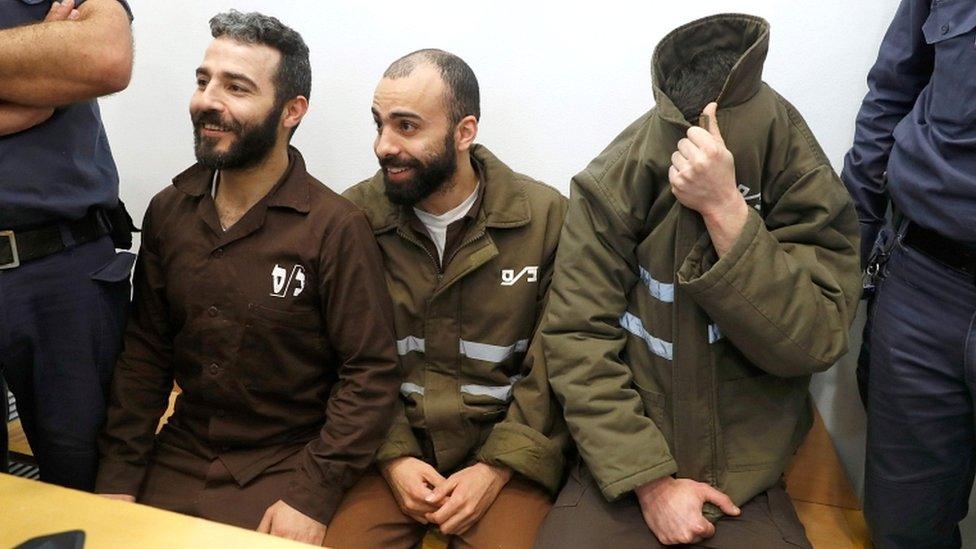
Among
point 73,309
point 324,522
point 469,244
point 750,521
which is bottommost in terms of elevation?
point 324,522

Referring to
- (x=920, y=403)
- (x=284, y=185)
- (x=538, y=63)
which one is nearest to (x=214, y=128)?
(x=284, y=185)

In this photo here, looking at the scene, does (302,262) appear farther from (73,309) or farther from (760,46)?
(760,46)

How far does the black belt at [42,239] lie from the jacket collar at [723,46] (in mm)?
1246

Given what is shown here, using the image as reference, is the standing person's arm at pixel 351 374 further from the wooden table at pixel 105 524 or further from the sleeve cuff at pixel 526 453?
the wooden table at pixel 105 524

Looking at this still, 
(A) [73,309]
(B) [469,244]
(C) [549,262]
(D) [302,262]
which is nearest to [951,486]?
(C) [549,262]

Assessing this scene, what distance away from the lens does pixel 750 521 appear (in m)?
1.50

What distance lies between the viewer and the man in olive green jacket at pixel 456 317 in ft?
5.48

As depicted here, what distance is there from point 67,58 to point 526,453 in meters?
1.24

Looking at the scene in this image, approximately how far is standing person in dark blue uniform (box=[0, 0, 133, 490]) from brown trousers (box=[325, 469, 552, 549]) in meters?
0.62

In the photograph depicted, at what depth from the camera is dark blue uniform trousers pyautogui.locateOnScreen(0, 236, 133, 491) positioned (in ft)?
4.97

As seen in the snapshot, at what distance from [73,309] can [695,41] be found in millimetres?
1446

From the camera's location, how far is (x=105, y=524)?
1.11 m

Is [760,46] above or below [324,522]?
above

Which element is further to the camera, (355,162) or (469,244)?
(355,162)
